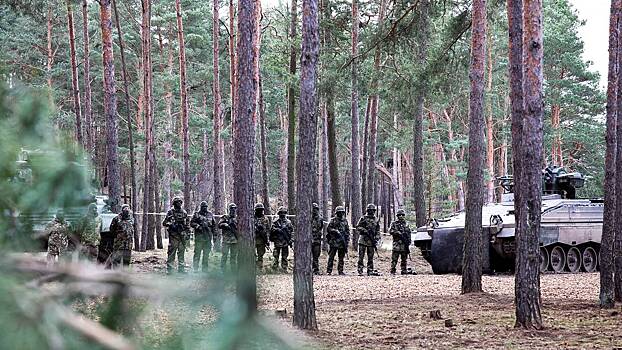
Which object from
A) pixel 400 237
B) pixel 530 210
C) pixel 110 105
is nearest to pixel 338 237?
pixel 400 237

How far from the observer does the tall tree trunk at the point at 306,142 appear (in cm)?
946

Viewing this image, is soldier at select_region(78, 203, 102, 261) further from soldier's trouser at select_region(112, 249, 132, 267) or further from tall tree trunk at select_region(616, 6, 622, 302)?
tall tree trunk at select_region(616, 6, 622, 302)

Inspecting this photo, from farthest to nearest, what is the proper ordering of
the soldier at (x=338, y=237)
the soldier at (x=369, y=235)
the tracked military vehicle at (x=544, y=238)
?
the soldier at (x=369, y=235)
the soldier at (x=338, y=237)
the tracked military vehicle at (x=544, y=238)

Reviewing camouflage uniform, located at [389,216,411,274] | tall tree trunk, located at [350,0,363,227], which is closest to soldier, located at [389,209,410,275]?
camouflage uniform, located at [389,216,411,274]

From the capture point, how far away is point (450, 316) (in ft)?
35.0

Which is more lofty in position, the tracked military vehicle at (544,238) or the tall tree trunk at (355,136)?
the tall tree trunk at (355,136)

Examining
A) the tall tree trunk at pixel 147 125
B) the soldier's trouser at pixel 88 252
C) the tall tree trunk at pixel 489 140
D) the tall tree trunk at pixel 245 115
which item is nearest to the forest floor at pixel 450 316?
the tall tree trunk at pixel 245 115

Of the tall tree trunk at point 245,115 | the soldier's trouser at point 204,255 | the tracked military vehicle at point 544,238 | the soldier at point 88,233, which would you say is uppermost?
the tall tree trunk at point 245,115

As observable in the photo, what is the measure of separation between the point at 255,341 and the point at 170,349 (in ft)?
0.36

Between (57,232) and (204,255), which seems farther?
(204,255)

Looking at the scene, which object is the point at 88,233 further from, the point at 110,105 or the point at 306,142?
the point at 110,105

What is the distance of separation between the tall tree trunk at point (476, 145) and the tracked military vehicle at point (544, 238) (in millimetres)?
5114

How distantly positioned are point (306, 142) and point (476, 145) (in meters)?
4.41

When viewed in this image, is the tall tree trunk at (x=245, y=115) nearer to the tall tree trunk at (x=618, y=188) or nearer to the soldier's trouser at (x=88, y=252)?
the tall tree trunk at (x=618, y=188)
